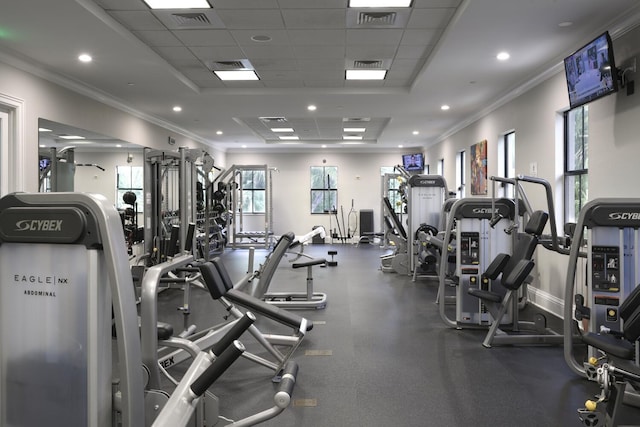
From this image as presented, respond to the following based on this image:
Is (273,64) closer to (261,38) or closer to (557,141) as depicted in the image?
(261,38)

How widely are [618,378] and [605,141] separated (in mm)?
2848

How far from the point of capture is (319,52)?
5160 mm

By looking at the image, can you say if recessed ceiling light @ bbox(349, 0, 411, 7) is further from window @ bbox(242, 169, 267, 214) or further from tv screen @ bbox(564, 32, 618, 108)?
window @ bbox(242, 169, 267, 214)

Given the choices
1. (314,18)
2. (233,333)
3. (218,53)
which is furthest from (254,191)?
(233,333)

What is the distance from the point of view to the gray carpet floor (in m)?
2.67

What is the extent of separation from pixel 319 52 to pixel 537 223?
2.94 meters

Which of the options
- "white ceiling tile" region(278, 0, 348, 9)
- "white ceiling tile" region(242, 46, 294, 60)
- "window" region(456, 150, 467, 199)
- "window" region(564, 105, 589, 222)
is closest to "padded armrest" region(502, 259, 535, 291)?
"window" region(564, 105, 589, 222)

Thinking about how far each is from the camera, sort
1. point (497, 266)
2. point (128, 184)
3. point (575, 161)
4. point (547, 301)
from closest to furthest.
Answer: point (497, 266) → point (575, 161) → point (547, 301) → point (128, 184)

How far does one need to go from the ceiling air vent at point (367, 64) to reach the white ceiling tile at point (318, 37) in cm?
76

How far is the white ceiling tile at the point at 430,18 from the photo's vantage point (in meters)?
4.06

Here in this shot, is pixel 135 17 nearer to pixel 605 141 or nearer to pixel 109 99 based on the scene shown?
pixel 109 99

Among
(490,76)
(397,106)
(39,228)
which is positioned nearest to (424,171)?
(397,106)

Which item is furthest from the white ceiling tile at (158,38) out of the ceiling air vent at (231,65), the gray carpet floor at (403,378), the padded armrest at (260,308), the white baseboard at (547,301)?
the white baseboard at (547,301)

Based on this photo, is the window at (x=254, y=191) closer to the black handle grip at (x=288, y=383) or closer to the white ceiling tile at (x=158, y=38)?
the white ceiling tile at (x=158, y=38)
